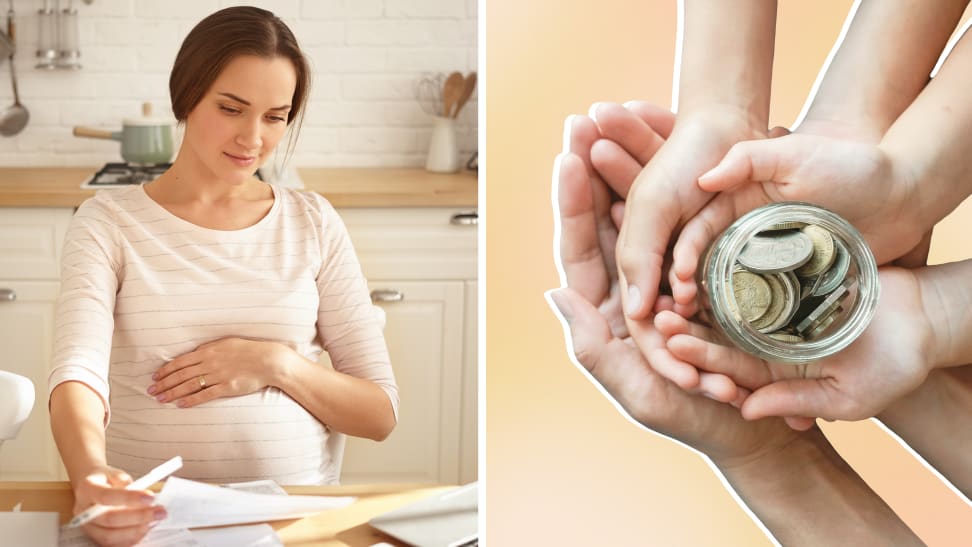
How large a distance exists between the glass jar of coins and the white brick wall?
0.81m

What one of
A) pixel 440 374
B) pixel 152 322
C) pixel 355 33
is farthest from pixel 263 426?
pixel 355 33

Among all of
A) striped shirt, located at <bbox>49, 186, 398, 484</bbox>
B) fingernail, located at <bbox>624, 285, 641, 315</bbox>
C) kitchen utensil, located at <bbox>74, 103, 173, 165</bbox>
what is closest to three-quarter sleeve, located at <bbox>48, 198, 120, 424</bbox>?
striped shirt, located at <bbox>49, 186, 398, 484</bbox>

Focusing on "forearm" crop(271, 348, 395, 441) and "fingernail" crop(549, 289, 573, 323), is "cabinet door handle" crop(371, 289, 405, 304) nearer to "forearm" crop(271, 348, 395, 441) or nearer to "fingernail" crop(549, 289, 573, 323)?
"forearm" crop(271, 348, 395, 441)

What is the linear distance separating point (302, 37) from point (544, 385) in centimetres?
95

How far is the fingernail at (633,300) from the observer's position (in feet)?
2.08

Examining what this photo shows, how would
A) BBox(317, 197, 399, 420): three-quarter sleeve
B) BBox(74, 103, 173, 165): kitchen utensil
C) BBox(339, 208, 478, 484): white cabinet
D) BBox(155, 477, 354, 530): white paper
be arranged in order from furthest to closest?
BBox(339, 208, 478, 484): white cabinet, BBox(74, 103, 173, 165): kitchen utensil, BBox(317, 197, 399, 420): three-quarter sleeve, BBox(155, 477, 354, 530): white paper

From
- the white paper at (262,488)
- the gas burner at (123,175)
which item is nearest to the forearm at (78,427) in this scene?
the white paper at (262,488)

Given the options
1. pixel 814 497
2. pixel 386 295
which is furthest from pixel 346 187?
pixel 814 497

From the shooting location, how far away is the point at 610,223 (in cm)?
68

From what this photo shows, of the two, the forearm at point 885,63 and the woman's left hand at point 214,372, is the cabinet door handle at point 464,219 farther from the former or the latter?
the forearm at point 885,63

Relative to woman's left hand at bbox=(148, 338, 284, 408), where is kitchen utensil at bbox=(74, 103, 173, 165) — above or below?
above

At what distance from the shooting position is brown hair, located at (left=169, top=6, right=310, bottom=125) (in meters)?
1.09

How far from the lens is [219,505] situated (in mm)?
838

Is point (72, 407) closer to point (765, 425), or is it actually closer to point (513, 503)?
point (513, 503)
